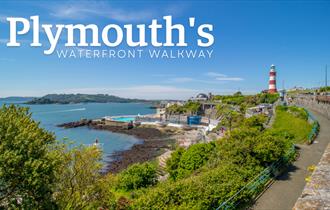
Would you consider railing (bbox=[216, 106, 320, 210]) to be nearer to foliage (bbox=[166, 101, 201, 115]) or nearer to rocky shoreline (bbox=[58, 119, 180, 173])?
rocky shoreline (bbox=[58, 119, 180, 173])

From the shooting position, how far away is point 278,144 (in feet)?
50.2

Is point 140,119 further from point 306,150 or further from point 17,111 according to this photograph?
point 17,111

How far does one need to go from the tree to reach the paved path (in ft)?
26.7

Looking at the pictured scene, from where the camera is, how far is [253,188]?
38.8ft

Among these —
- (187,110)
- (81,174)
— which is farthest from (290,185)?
(187,110)

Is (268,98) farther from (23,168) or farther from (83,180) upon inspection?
(23,168)

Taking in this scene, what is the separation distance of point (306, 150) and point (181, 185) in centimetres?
1261

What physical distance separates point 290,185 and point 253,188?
250cm

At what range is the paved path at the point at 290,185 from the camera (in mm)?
10980

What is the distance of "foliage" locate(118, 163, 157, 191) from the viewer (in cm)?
2053

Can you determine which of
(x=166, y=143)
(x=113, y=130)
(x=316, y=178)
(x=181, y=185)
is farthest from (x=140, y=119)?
(x=316, y=178)

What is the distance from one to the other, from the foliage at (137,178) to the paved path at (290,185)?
33.7 feet

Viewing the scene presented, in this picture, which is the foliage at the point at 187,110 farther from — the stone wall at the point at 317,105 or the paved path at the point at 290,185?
the paved path at the point at 290,185

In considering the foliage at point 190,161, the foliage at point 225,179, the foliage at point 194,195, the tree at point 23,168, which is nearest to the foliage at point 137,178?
the foliage at point 190,161
